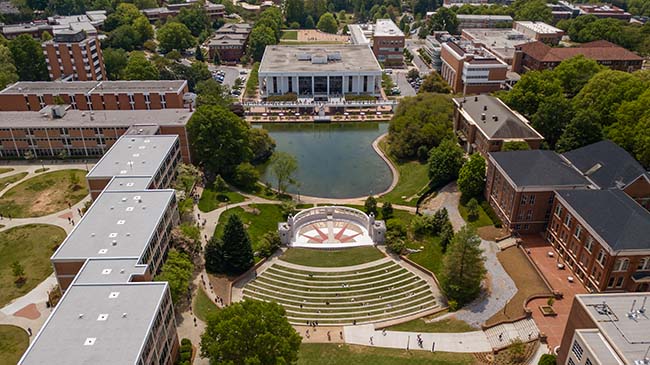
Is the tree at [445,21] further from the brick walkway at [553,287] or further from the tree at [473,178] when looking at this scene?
the brick walkway at [553,287]

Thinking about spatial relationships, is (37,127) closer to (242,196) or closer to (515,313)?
(242,196)

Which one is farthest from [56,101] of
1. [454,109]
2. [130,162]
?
[454,109]

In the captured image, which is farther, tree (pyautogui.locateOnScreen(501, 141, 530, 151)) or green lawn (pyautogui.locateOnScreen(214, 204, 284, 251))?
tree (pyautogui.locateOnScreen(501, 141, 530, 151))

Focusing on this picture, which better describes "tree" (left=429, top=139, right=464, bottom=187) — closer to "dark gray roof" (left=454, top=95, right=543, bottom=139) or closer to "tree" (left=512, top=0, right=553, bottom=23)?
"dark gray roof" (left=454, top=95, right=543, bottom=139)

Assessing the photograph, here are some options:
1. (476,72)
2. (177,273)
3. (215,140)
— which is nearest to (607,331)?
(177,273)

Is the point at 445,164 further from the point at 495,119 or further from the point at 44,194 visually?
the point at 44,194

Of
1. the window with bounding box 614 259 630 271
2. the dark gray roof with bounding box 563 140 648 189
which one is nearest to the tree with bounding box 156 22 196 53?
the dark gray roof with bounding box 563 140 648 189
